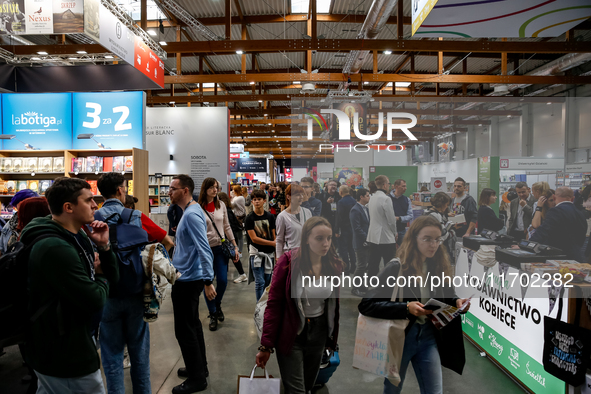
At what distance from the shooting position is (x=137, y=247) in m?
2.21

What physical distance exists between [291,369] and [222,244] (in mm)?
2235

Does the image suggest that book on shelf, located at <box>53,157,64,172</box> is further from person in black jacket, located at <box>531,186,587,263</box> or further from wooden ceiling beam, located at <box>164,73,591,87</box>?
person in black jacket, located at <box>531,186,587,263</box>

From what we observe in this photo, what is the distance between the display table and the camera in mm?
2318

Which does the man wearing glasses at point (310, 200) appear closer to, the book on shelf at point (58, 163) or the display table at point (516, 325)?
the display table at point (516, 325)

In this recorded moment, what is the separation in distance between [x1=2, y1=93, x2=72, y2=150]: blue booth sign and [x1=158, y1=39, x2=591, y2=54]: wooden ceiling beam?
2699 mm

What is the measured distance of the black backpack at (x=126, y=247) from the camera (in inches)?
84.0

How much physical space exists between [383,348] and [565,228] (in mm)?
1165

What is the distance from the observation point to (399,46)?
654 centimetres

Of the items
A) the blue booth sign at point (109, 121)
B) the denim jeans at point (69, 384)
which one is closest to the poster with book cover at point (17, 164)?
the blue booth sign at point (109, 121)

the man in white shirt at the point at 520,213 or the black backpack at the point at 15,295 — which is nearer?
the black backpack at the point at 15,295

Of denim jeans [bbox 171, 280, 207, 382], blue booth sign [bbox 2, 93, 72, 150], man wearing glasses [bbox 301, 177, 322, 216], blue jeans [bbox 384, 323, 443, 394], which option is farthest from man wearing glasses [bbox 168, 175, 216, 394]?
blue booth sign [bbox 2, 93, 72, 150]

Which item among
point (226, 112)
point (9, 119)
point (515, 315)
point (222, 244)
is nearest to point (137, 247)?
point (222, 244)

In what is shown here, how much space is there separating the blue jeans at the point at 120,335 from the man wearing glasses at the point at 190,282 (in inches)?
14.3

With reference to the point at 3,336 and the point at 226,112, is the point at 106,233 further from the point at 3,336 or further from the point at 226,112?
the point at 226,112
